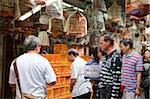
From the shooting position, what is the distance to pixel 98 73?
6824mm

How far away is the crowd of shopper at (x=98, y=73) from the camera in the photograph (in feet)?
19.2

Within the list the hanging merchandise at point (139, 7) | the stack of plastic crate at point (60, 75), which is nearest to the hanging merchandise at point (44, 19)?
the stack of plastic crate at point (60, 75)

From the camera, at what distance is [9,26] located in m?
9.11

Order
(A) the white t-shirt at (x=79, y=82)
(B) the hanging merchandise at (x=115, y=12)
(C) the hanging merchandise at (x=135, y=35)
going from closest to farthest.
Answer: (A) the white t-shirt at (x=79, y=82)
(B) the hanging merchandise at (x=115, y=12)
(C) the hanging merchandise at (x=135, y=35)

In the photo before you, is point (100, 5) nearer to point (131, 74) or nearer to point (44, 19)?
point (44, 19)

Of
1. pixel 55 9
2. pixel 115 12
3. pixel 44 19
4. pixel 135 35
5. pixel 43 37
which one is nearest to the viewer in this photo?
pixel 55 9

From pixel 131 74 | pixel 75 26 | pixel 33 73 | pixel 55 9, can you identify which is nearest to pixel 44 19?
pixel 55 9

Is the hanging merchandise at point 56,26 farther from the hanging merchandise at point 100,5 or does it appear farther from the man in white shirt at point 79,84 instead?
the man in white shirt at point 79,84

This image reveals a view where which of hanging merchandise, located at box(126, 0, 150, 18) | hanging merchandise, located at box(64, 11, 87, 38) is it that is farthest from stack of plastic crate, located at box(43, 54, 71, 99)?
hanging merchandise, located at box(126, 0, 150, 18)

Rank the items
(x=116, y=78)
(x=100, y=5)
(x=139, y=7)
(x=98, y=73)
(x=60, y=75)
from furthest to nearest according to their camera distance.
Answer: (x=100, y=5) < (x=60, y=75) < (x=98, y=73) < (x=116, y=78) < (x=139, y=7)

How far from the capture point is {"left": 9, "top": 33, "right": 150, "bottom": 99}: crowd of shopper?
5859mm

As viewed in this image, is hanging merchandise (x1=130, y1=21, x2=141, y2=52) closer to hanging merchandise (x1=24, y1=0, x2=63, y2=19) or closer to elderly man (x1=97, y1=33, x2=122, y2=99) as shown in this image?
hanging merchandise (x1=24, y1=0, x2=63, y2=19)

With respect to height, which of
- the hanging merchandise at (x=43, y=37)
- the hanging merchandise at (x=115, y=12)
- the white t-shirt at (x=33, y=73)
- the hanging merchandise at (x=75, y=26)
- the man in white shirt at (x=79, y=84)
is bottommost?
the man in white shirt at (x=79, y=84)

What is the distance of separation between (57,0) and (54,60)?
2281 mm
